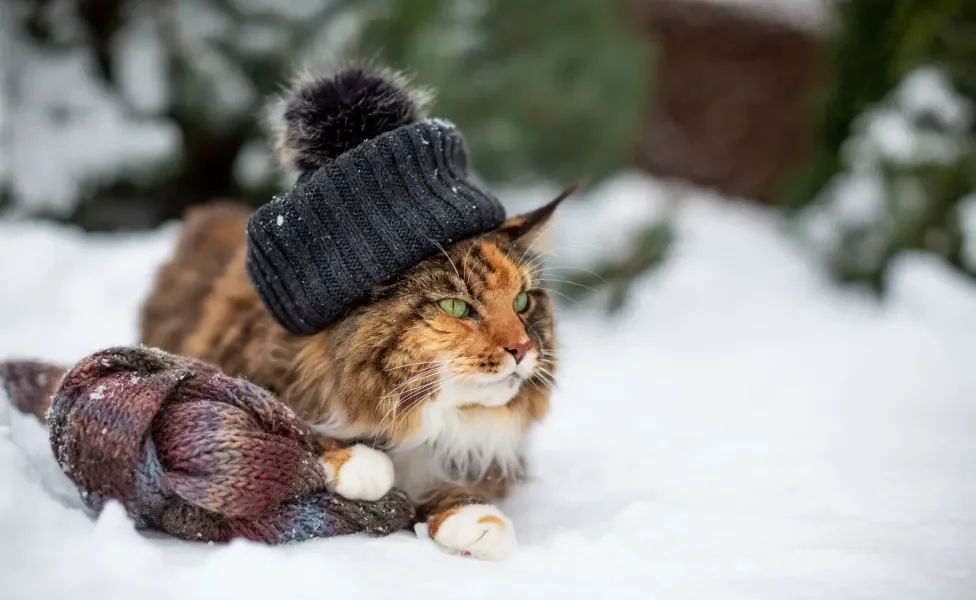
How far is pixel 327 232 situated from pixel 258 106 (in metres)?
3.30

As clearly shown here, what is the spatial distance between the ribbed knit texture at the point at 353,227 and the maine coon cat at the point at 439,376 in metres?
0.05

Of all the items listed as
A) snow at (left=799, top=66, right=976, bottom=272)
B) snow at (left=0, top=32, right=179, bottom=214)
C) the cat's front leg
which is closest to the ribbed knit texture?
the cat's front leg

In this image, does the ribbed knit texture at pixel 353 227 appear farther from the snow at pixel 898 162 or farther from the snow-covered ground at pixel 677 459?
the snow at pixel 898 162

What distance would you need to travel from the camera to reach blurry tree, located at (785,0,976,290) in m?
4.52

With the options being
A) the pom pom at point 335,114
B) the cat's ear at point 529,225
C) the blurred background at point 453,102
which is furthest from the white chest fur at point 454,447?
the blurred background at point 453,102

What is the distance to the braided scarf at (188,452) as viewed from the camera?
1.50 meters

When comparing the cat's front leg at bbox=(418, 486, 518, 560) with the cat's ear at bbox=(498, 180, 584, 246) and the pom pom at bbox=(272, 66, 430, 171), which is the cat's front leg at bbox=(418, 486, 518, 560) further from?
the pom pom at bbox=(272, 66, 430, 171)

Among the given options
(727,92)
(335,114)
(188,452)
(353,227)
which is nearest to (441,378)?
(353,227)

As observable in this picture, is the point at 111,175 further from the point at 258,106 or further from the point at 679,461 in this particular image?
the point at 679,461

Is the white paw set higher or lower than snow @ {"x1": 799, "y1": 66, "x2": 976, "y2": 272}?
lower

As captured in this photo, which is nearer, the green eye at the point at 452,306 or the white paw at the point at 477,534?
the white paw at the point at 477,534

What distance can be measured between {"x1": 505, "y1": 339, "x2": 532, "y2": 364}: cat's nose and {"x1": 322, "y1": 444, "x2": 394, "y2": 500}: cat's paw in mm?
352

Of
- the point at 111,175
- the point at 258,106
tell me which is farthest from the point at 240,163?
the point at 111,175

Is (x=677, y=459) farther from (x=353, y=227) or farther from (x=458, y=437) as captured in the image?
(x=353, y=227)
